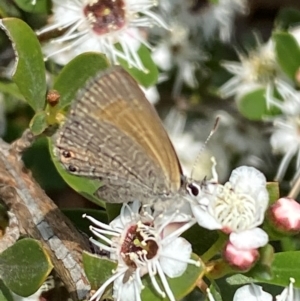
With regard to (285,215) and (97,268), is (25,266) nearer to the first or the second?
(97,268)

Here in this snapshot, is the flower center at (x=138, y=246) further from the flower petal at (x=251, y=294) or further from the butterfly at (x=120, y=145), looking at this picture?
the flower petal at (x=251, y=294)

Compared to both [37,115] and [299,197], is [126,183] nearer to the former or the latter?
[37,115]

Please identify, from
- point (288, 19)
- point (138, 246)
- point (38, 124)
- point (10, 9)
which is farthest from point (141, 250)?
point (288, 19)

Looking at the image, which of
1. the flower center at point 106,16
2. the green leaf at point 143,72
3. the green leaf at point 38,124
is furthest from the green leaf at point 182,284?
the flower center at point 106,16

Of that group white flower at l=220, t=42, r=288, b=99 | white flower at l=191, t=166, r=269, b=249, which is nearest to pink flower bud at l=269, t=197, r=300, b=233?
white flower at l=191, t=166, r=269, b=249

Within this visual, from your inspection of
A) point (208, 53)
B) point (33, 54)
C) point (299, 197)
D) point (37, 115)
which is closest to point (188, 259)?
point (37, 115)

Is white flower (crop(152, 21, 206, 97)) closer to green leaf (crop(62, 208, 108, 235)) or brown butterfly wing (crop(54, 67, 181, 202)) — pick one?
green leaf (crop(62, 208, 108, 235))

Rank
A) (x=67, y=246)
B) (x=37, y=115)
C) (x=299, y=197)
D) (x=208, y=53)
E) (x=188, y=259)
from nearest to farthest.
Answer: (x=188, y=259)
(x=67, y=246)
(x=37, y=115)
(x=299, y=197)
(x=208, y=53)
